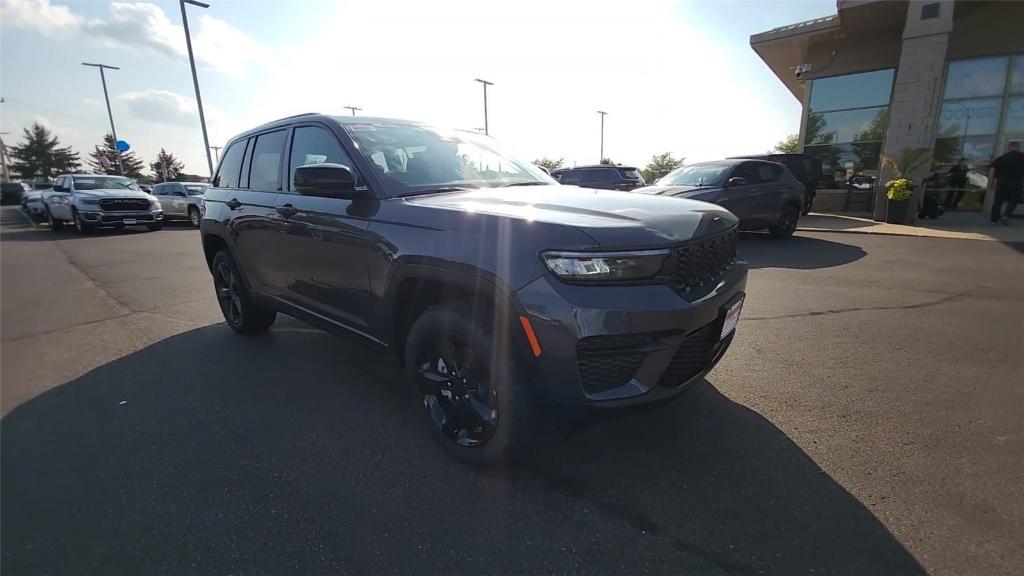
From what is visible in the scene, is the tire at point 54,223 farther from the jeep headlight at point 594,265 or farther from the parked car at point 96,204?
the jeep headlight at point 594,265

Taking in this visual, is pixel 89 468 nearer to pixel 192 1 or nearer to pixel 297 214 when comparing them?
pixel 297 214

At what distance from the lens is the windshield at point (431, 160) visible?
115 inches

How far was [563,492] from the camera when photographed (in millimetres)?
2297

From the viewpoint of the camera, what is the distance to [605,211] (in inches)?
92.6

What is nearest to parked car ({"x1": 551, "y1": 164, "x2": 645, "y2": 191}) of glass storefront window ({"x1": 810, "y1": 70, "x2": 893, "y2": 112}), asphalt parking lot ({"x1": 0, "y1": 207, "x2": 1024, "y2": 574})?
glass storefront window ({"x1": 810, "y1": 70, "x2": 893, "y2": 112})

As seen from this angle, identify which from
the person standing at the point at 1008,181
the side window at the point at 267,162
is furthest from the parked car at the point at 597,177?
the side window at the point at 267,162

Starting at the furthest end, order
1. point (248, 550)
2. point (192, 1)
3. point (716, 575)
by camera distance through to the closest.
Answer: point (192, 1), point (248, 550), point (716, 575)

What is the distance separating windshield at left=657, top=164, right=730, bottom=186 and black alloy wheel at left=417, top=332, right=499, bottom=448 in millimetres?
8123

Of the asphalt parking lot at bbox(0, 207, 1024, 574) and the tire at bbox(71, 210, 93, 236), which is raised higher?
the tire at bbox(71, 210, 93, 236)

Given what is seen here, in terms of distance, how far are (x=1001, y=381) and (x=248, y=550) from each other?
4.68 m

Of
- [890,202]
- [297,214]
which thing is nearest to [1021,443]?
[297,214]

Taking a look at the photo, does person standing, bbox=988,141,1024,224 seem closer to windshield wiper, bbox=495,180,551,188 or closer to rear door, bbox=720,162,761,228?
rear door, bbox=720,162,761,228

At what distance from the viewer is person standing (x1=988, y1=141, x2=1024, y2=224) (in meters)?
10.9

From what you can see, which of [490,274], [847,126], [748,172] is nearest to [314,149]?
[490,274]
